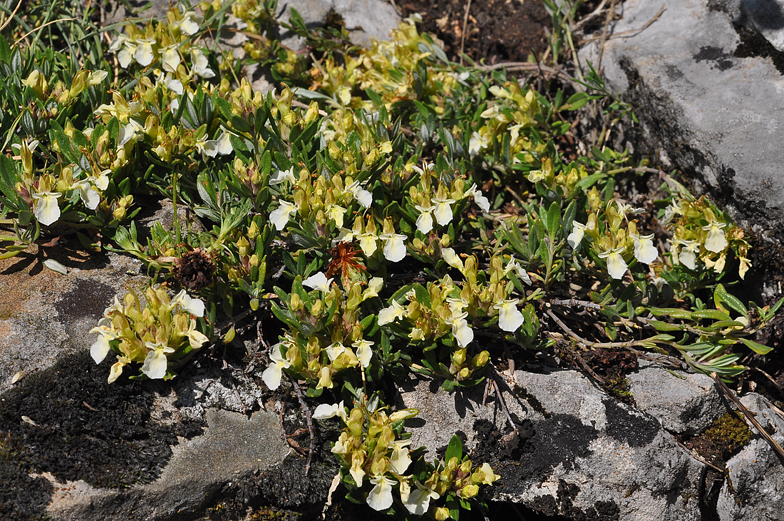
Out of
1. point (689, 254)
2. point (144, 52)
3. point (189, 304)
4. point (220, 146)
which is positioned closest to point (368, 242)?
point (189, 304)

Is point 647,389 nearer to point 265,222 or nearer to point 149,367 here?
point 265,222

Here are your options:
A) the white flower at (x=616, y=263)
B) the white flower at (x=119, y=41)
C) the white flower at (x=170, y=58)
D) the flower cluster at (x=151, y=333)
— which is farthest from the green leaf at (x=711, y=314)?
the white flower at (x=119, y=41)

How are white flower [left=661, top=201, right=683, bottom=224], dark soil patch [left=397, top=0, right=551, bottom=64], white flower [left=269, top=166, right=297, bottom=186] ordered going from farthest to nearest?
dark soil patch [left=397, top=0, right=551, bottom=64]
white flower [left=661, top=201, right=683, bottom=224]
white flower [left=269, top=166, right=297, bottom=186]

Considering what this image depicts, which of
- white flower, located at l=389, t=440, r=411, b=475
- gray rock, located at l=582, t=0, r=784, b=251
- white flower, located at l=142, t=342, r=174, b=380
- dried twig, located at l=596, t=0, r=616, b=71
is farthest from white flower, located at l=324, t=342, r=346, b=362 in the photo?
dried twig, located at l=596, t=0, r=616, b=71

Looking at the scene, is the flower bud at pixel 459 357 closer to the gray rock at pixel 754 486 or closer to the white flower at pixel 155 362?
the white flower at pixel 155 362

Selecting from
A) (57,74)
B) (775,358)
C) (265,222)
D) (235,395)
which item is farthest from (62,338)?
(775,358)

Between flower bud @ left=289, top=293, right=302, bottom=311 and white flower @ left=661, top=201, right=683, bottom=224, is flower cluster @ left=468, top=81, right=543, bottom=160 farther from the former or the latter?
flower bud @ left=289, top=293, right=302, bottom=311
